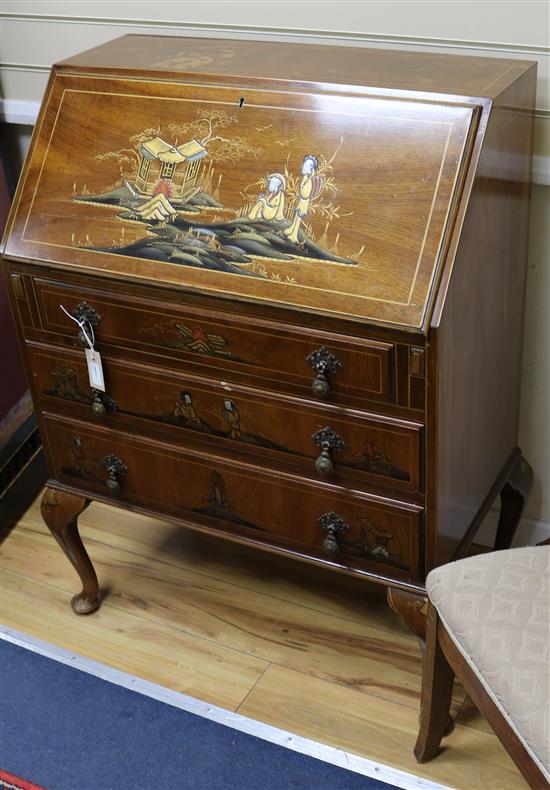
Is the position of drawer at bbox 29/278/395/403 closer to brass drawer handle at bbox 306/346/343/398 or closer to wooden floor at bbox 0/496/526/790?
brass drawer handle at bbox 306/346/343/398

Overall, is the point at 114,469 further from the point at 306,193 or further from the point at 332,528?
the point at 306,193

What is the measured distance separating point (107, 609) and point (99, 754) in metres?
0.40

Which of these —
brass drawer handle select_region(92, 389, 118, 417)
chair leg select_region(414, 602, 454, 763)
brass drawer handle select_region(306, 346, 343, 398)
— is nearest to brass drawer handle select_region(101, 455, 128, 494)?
brass drawer handle select_region(92, 389, 118, 417)

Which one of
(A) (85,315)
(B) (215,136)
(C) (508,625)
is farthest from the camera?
(A) (85,315)

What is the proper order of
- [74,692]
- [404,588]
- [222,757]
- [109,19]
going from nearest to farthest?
[404,588] < [222,757] < [74,692] < [109,19]

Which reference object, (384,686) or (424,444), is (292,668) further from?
(424,444)

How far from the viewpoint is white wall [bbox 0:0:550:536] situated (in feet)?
6.05

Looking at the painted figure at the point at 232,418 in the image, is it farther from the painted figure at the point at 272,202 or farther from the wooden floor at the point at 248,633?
the wooden floor at the point at 248,633

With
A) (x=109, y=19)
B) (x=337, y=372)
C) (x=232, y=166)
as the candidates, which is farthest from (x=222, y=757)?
(x=109, y=19)

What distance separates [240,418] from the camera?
177 centimetres

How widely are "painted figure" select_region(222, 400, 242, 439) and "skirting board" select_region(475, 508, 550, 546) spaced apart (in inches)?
29.8

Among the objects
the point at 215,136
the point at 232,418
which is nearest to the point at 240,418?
the point at 232,418

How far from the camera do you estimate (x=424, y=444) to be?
1594mm

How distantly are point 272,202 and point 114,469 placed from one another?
0.66m
